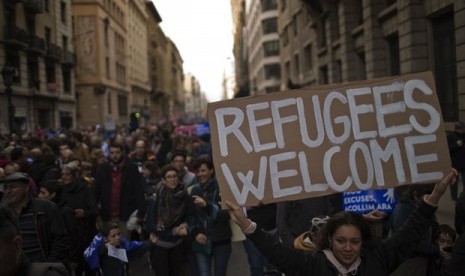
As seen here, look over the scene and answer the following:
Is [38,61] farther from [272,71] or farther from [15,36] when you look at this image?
[272,71]

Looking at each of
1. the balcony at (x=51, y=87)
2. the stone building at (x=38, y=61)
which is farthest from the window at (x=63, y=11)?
the balcony at (x=51, y=87)

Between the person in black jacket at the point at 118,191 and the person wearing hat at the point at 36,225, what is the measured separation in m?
2.93

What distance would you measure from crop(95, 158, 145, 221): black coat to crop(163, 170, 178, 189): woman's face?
174cm

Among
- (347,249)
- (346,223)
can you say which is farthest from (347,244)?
(346,223)

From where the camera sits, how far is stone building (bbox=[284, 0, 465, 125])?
12875mm

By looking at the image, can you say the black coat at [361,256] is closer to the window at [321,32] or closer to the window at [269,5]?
the window at [321,32]

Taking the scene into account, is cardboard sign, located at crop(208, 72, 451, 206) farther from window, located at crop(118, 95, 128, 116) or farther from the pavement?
window, located at crop(118, 95, 128, 116)

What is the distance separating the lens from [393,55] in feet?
56.0

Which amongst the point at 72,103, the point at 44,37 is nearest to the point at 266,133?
the point at 44,37

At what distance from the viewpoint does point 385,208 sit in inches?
224

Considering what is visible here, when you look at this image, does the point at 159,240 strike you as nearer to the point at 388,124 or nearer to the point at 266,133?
the point at 266,133

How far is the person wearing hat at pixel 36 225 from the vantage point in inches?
162

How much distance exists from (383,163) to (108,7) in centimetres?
5207

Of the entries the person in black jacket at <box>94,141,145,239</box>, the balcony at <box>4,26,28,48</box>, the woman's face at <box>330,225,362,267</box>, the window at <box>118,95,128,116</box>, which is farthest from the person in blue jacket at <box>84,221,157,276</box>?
the window at <box>118,95,128,116</box>
